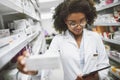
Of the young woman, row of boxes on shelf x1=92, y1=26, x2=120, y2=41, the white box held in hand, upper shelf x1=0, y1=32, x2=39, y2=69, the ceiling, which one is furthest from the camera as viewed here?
the ceiling

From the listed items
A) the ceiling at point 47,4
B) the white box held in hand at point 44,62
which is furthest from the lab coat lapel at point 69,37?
the ceiling at point 47,4

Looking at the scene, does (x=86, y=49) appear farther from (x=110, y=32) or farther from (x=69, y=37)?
(x=110, y=32)

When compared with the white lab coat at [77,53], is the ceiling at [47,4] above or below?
above

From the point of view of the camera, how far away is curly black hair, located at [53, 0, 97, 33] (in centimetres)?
154

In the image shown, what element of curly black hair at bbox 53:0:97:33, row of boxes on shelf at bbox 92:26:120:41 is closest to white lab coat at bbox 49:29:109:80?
curly black hair at bbox 53:0:97:33

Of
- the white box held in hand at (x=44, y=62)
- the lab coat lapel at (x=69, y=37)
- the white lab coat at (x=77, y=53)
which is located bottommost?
the white lab coat at (x=77, y=53)

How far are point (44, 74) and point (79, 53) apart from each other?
21.7 inches

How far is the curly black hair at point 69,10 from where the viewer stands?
1545mm

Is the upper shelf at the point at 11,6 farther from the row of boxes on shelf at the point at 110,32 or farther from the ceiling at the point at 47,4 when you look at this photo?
the ceiling at the point at 47,4

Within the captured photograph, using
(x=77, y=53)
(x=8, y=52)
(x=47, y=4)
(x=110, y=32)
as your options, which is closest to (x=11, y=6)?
(x=8, y=52)

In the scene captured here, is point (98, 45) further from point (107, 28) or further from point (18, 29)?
point (107, 28)

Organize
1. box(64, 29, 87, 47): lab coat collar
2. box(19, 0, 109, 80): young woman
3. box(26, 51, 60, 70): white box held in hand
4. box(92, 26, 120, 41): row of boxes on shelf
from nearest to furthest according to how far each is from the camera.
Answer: box(26, 51, 60, 70): white box held in hand < box(19, 0, 109, 80): young woman < box(64, 29, 87, 47): lab coat collar < box(92, 26, 120, 41): row of boxes on shelf

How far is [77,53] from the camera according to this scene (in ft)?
5.18

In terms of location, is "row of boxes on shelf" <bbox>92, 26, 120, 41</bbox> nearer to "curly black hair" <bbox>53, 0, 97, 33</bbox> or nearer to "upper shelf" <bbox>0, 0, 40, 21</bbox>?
"curly black hair" <bbox>53, 0, 97, 33</bbox>
